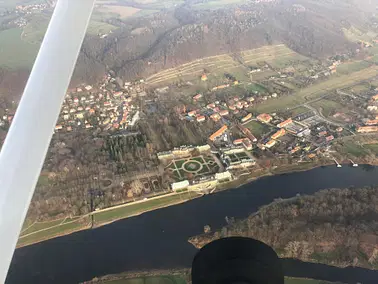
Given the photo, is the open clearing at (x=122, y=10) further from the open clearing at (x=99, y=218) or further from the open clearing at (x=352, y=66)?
the open clearing at (x=99, y=218)

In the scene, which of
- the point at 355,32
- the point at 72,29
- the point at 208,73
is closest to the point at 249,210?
the point at 72,29

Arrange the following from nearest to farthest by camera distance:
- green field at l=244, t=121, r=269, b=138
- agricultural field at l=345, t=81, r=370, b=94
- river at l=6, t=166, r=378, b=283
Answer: river at l=6, t=166, r=378, b=283, green field at l=244, t=121, r=269, b=138, agricultural field at l=345, t=81, r=370, b=94

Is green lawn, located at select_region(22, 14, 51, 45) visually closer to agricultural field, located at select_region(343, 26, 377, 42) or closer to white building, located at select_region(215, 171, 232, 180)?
white building, located at select_region(215, 171, 232, 180)

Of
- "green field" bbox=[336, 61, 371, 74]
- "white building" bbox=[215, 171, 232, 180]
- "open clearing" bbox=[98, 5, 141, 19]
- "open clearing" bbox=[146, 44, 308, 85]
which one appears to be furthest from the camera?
"open clearing" bbox=[98, 5, 141, 19]

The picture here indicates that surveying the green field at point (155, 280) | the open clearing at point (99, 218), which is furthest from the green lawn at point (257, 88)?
the green field at point (155, 280)

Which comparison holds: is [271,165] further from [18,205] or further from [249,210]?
[18,205]

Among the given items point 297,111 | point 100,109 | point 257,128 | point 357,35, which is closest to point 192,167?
point 257,128

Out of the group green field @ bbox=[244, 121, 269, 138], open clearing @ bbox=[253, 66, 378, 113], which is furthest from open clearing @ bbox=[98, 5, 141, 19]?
green field @ bbox=[244, 121, 269, 138]
